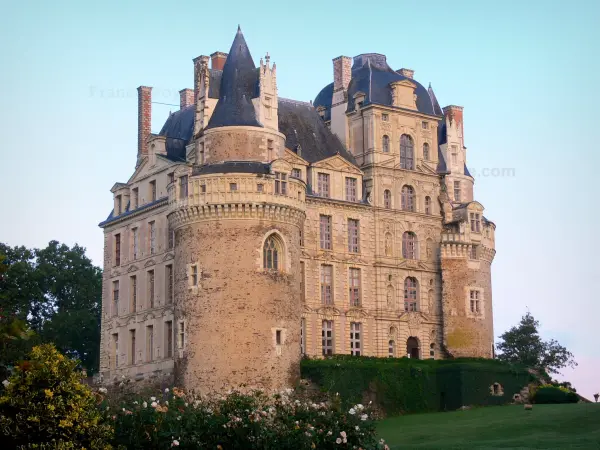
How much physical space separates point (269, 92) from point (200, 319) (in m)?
11.8

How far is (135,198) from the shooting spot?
2625 inches

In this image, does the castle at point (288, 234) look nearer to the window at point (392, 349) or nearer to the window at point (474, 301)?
the window at point (474, 301)

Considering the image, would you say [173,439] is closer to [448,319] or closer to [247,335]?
[247,335]

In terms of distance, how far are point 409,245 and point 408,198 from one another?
2.57m

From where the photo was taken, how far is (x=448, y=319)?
215 feet

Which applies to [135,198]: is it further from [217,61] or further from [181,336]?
[181,336]

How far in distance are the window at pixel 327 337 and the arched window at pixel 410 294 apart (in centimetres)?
516

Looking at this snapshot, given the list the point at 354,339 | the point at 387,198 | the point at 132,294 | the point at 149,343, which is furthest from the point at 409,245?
the point at 132,294

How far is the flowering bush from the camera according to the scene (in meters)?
35.9

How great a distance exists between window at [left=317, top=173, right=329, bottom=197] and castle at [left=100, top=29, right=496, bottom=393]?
0.32 feet

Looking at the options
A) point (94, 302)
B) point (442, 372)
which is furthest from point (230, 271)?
point (94, 302)

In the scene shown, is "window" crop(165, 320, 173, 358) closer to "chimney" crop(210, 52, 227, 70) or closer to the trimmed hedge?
the trimmed hedge

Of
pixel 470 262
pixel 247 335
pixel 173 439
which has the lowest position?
pixel 173 439

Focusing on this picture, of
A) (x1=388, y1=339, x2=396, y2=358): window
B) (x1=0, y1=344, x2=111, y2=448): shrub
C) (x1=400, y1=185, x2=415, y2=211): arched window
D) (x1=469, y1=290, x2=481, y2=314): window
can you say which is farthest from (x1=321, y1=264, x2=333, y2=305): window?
(x1=0, y1=344, x2=111, y2=448): shrub
